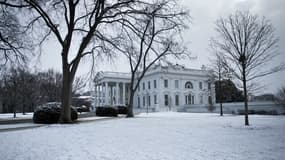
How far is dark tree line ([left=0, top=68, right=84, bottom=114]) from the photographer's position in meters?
36.0

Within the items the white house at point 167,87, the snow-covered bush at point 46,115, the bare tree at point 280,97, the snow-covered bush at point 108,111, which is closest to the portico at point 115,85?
the white house at point 167,87

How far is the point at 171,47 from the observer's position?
27.0m

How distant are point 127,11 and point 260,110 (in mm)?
24790

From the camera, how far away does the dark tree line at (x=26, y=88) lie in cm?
3595

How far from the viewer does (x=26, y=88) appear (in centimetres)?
3800

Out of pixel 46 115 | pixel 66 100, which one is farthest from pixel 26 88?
pixel 66 100

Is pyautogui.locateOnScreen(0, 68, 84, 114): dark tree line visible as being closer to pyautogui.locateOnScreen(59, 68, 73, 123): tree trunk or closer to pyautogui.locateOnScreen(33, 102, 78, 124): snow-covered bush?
pyautogui.locateOnScreen(33, 102, 78, 124): snow-covered bush

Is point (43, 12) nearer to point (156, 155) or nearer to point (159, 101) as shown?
point (156, 155)

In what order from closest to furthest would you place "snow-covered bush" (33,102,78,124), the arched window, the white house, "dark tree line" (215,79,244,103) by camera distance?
"snow-covered bush" (33,102,78,124) → "dark tree line" (215,79,244,103) → the white house → the arched window

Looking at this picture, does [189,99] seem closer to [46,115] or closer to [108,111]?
[108,111]

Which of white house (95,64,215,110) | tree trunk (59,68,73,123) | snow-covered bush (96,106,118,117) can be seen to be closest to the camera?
tree trunk (59,68,73,123)

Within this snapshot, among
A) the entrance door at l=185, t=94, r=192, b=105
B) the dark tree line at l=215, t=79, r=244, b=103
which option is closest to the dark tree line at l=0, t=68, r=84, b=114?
the dark tree line at l=215, t=79, r=244, b=103

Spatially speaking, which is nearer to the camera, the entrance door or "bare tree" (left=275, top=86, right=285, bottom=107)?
"bare tree" (left=275, top=86, right=285, bottom=107)

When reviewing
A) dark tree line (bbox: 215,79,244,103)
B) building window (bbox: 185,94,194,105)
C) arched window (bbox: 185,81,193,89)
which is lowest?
building window (bbox: 185,94,194,105)
